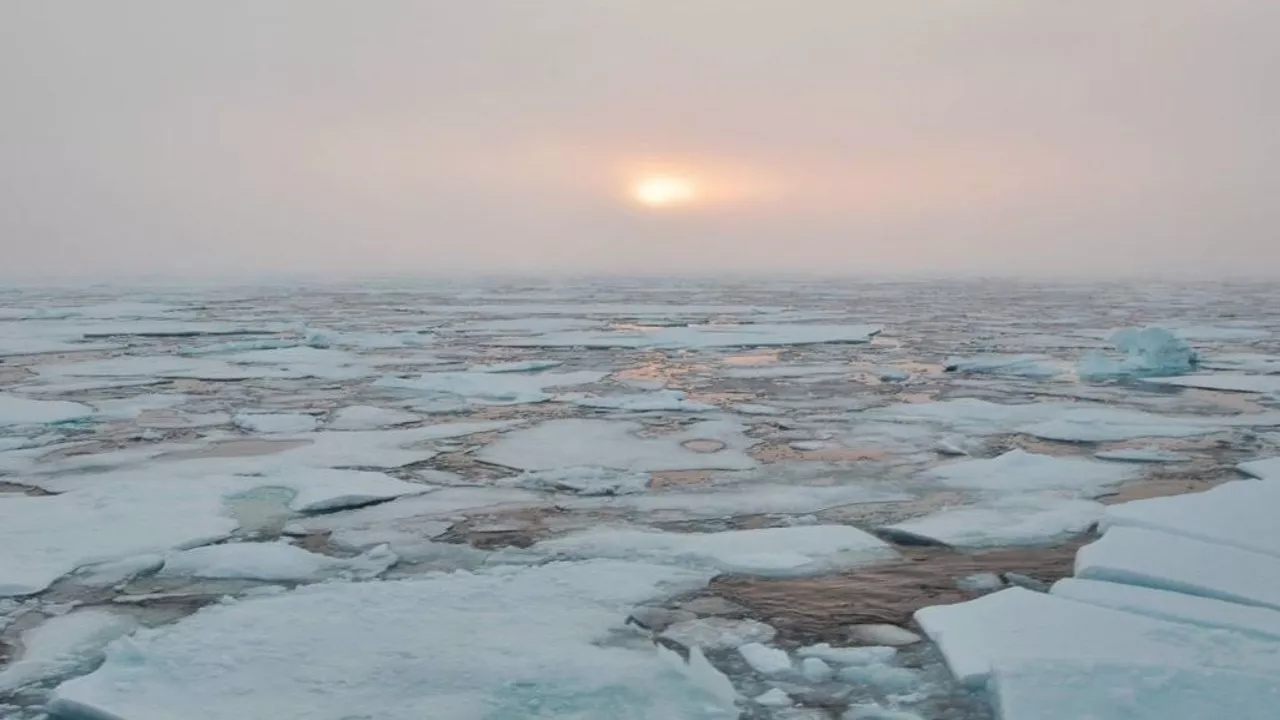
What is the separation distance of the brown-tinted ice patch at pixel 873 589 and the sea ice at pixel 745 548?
0.10 meters

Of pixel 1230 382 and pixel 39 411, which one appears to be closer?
pixel 39 411

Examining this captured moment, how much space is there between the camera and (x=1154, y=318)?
67.1ft

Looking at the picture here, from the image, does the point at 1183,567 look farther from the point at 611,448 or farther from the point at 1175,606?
the point at 611,448

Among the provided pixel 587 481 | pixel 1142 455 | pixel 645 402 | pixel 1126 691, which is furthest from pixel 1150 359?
pixel 1126 691

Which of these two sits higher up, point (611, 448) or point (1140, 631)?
point (1140, 631)

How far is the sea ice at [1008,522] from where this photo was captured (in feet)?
14.6

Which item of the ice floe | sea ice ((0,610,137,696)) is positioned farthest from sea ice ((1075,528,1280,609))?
sea ice ((0,610,137,696))

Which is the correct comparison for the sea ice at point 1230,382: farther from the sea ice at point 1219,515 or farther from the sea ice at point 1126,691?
the sea ice at point 1126,691

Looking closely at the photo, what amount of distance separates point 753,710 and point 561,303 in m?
26.0

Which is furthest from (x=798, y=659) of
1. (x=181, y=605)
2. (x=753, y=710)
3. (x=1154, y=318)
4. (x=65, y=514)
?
(x=1154, y=318)

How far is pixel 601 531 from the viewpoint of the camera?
4637 mm

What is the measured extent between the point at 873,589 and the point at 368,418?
16.4 ft

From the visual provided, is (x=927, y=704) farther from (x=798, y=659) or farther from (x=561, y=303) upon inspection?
(x=561, y=303)

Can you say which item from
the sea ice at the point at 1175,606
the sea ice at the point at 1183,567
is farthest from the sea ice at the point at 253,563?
the sea ice at the point at 1183,567
